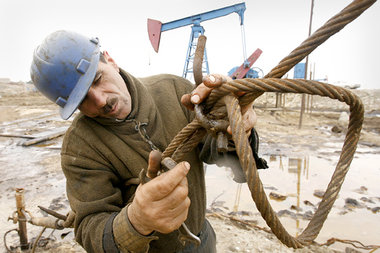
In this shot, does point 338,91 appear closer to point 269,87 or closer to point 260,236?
point 269,87

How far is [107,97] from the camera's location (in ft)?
4.34

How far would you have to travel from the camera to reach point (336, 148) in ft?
22.6

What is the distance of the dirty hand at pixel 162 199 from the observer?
2.64 ft

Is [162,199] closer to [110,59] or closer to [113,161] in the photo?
[113,161]

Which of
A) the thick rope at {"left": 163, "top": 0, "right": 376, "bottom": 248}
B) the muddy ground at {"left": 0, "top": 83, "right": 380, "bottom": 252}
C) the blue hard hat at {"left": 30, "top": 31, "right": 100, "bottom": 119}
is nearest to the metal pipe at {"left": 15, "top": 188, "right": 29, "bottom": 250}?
the muddy ground at {"left": 0, "top": 83, "right": 380, "bottom": 252}

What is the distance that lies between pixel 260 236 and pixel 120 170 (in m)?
2.11

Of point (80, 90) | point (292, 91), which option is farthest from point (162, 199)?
point (80, 90)

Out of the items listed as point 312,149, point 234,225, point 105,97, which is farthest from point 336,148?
point 105,97

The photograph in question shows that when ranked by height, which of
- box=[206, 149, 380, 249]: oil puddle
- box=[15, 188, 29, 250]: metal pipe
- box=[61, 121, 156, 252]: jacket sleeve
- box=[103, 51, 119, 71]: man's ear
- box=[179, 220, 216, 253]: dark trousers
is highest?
box=[103, 51, 119, 71]: man's ear

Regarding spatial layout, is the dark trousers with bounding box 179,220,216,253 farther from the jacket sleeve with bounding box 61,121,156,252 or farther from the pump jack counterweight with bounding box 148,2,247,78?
the pump jack counterweight with bounding box 148,2,247,78

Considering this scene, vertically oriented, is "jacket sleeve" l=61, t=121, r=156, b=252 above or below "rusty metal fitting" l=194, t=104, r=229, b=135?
below

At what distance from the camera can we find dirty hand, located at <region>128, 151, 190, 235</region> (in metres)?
0.80

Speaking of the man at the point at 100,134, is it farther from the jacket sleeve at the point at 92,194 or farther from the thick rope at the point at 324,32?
the thick rope at the point at 324,32

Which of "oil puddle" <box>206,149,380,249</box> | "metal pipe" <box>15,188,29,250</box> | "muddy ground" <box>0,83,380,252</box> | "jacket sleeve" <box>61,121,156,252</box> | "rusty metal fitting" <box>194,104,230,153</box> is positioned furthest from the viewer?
"oil puddle" <box>206,149,380,249</box>
